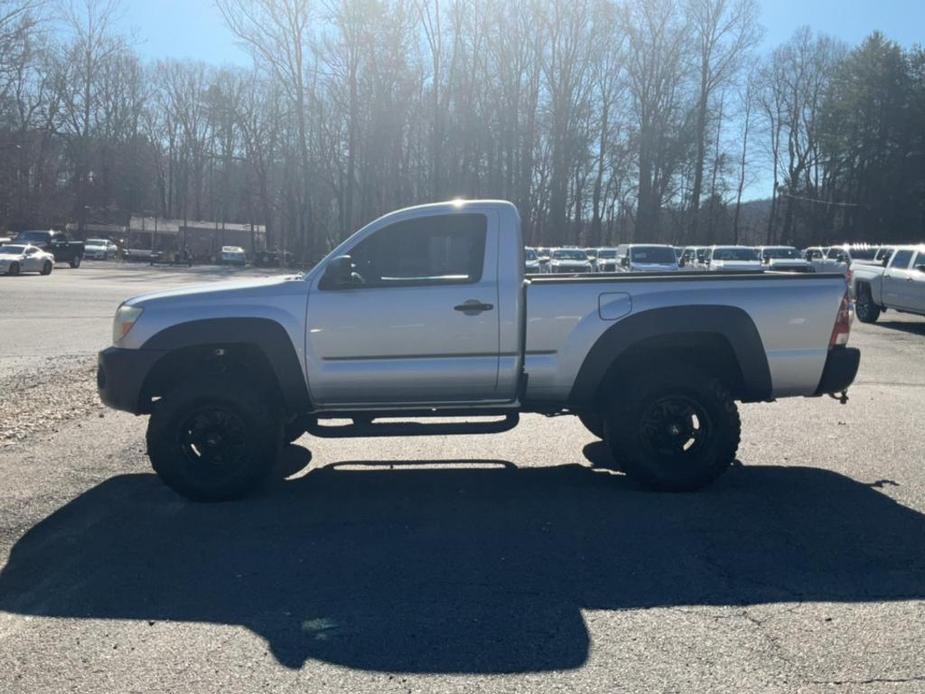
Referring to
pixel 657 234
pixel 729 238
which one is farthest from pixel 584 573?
pixel 729 238

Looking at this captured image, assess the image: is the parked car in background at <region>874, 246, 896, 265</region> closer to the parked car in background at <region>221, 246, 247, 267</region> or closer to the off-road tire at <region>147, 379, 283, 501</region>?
the off-road tire at <region>147, 379, 283, 501</region>

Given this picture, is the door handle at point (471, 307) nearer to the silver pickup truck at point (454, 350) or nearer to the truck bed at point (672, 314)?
the silver pickup truck at point (454, 350)

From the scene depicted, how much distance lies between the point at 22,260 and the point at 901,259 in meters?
38.2

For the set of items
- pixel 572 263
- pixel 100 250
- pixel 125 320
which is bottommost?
pixel 100 250

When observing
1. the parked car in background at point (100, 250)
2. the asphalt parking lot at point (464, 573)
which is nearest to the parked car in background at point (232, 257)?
the parked car in background at point (100, 250)

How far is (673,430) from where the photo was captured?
6633 mm

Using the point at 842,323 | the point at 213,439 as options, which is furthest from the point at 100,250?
the point at 842,323

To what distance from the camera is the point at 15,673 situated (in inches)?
153

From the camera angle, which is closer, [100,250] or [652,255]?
[652,255]

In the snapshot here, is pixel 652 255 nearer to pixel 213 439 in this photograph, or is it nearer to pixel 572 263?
pixel 572 263

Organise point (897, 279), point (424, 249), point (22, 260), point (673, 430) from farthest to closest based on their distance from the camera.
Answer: point (22, 260) → point (897, 279) → point (424, 249) → point (673, 430)

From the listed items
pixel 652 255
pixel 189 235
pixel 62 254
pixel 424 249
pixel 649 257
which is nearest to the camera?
pixel 424 249

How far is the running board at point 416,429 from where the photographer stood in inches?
258

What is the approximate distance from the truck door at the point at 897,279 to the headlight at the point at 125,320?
713 inches
